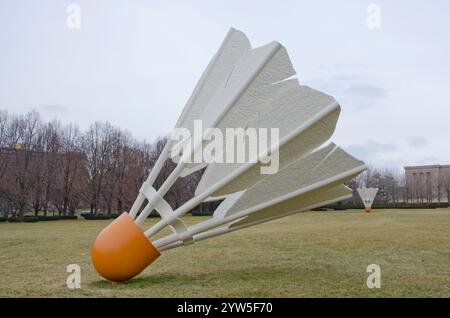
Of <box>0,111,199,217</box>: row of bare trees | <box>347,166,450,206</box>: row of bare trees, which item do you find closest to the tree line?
<box>0,111,199,217</box>: row of bare trees

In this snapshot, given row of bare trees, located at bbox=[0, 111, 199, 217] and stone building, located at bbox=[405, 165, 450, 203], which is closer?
row of bare trees, located at bbox=[0, 111, 199, 217]

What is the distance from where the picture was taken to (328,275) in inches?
250

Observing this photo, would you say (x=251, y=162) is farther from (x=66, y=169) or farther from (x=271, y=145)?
(x=66, y=169)

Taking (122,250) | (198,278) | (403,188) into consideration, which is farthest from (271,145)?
(403,188)

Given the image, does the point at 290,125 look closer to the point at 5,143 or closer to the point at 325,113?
the point at 325,113

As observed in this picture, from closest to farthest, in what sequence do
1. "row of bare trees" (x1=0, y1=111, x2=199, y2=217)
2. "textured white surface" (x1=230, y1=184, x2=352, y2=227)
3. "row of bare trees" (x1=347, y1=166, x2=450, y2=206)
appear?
"textured white surface" (x1=230, y1=184, x2=352, y2=227) < "row of bare trees" (x1=0, y1=111, x2=199, y2=217) < "row of bare trees" (x1=347, y1=166, x2=450, y2=206)

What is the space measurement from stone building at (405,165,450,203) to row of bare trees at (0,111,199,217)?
43.5 metres

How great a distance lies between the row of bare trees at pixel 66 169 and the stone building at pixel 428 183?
43.5m

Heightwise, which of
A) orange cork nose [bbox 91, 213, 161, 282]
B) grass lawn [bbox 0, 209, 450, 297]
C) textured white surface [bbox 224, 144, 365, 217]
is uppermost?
textured white surface [bbox 224, 144, 365, 217]

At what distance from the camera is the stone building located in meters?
69.6

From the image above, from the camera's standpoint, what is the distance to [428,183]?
234 feet

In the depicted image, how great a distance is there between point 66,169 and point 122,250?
1251 inches

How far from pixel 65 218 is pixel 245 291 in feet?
98.7

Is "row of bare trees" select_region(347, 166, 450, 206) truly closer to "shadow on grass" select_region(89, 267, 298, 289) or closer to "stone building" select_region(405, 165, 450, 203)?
"stone building" select_region(405, 165, 450, 203)
